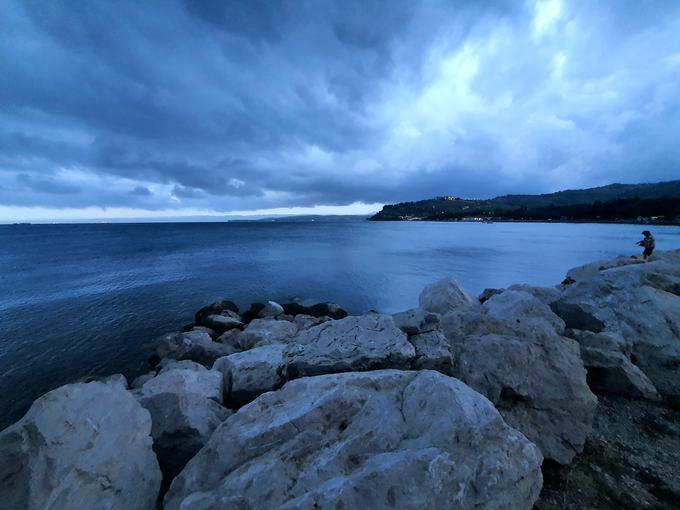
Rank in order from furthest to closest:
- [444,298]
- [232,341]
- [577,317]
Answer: [232,341] → [444,298] → [577,317]

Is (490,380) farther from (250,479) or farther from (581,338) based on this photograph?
(250,479)

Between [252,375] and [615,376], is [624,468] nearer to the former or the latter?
[615,376]

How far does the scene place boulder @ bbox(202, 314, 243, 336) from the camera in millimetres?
16766

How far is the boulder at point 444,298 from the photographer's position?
515 inches

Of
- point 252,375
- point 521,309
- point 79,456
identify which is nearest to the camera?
point 79,456

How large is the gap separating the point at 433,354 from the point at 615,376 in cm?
462

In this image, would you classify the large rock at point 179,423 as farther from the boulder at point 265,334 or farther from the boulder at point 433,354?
the boulder at point 265,334

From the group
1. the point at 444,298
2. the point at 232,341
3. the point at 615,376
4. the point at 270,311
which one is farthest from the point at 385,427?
the point at 270,311

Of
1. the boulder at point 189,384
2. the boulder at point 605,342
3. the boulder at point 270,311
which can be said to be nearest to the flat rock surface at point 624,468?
the boulder at point 605,342

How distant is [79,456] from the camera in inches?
174

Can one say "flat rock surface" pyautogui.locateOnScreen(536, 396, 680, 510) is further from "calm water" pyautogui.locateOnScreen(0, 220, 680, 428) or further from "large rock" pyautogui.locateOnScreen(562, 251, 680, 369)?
"calm water" pyautogui.locateOnScreen(0, 220, 680, 428)

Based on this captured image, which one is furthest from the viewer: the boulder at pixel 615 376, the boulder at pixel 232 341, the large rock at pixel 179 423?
the boulder at pixel 232 341

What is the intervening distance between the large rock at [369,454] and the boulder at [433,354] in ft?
4.28

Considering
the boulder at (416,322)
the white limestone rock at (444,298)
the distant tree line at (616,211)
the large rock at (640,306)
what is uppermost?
the boulder at (416,322)
